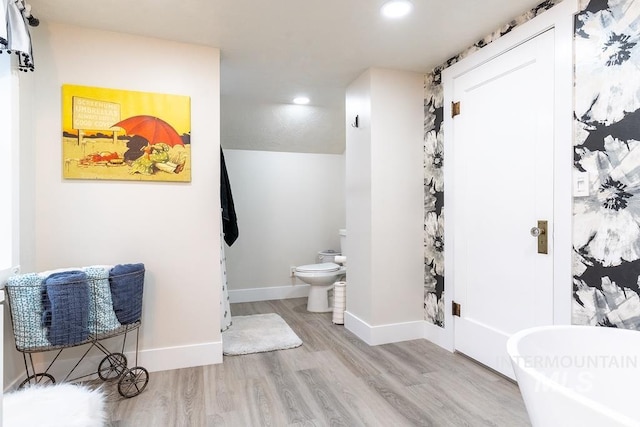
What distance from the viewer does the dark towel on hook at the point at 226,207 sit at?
2.79 metres

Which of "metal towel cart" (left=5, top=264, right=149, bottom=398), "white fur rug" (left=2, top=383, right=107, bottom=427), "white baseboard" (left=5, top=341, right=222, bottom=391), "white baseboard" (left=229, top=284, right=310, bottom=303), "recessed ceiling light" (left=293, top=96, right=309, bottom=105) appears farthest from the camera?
"white baseboard" (left=229, top=284, right=310, bottom=303)

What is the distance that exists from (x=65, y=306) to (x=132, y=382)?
0.65 metres

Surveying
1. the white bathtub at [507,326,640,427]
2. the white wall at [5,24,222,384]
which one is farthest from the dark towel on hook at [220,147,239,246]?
the white bathtub at [507,326,640,427]

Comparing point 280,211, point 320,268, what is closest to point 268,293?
point 320,268

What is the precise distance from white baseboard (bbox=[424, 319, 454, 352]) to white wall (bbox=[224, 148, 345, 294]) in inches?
73.2

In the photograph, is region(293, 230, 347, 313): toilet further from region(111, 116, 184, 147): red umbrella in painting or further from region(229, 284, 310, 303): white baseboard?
region(111, 116, 184, 147): red umbrella in painting

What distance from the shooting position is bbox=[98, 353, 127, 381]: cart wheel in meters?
2.22

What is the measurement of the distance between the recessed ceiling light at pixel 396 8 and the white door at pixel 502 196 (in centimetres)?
73

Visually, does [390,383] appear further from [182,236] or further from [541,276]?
[182,236]

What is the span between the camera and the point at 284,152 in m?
4.37

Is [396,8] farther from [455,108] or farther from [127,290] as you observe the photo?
[127,290]

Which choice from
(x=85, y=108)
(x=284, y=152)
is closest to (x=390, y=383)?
(x=85, y=108)

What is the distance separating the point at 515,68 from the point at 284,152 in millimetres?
2713

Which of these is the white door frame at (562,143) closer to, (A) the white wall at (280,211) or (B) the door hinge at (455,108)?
(B) the door hinge at (455,108)
